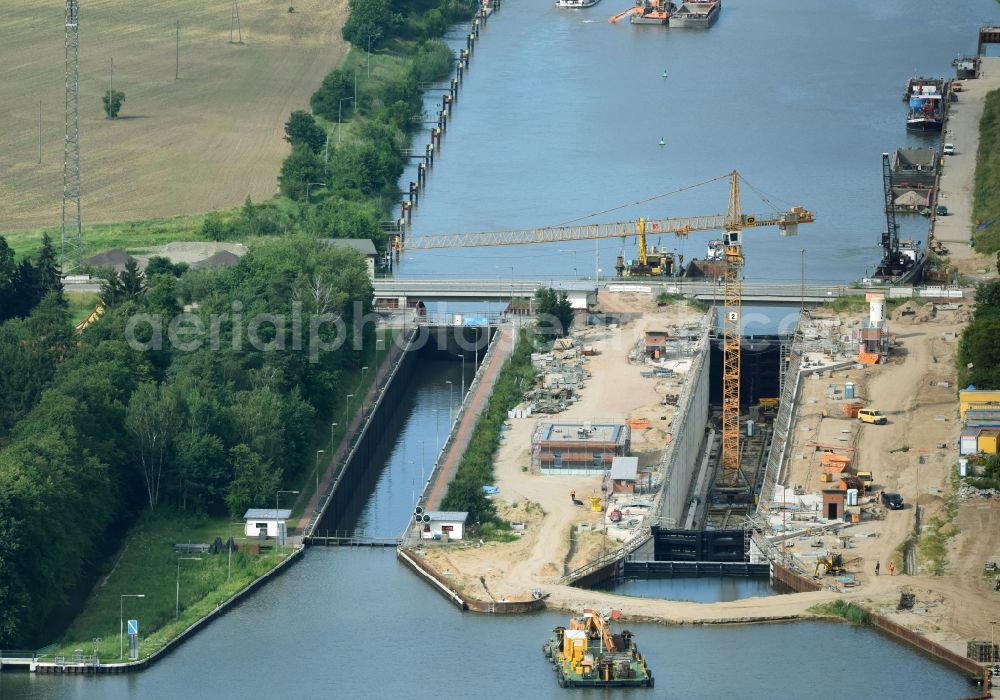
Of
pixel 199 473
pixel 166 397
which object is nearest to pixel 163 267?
pixel 166 397

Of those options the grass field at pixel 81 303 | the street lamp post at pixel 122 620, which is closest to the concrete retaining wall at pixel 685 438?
the street lamp post at pixel 122 620

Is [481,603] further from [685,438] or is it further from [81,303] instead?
[81,303]

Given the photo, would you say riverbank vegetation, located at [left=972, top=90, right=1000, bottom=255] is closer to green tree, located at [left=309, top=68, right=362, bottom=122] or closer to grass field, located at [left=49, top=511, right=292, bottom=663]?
green tree, located at [left=309, top=68, right=362, bottom=122]

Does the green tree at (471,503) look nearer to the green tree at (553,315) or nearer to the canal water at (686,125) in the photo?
the green tree at (553,315)

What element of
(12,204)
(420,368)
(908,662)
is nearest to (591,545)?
(908,662)

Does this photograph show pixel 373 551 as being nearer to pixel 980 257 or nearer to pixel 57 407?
pixel 57 407
